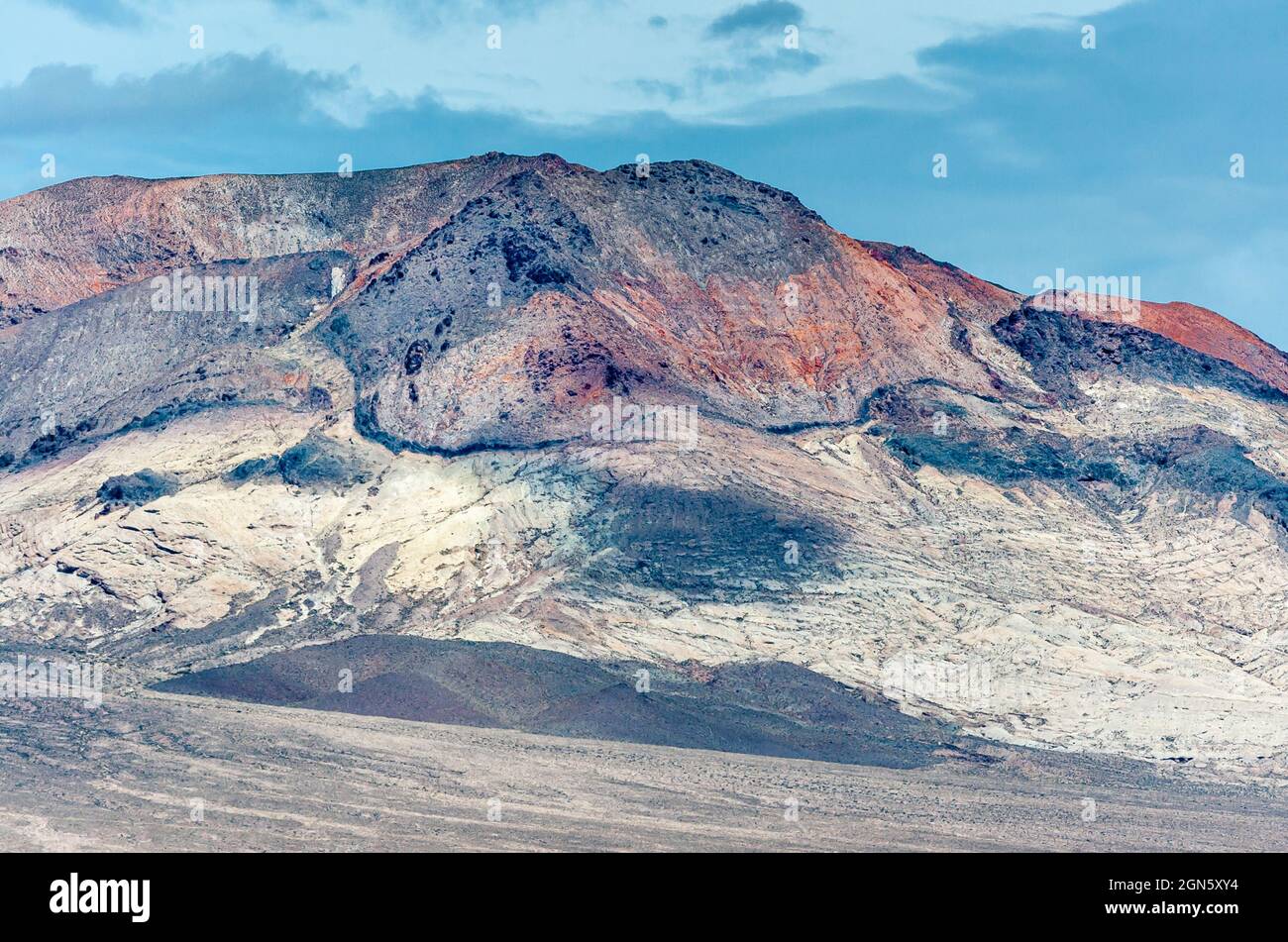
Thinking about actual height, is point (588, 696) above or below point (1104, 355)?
below

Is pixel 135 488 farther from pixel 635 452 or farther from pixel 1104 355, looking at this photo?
pixel 1104 355

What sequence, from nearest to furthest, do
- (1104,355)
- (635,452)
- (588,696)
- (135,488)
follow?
1. (588,696)
2. (135,488)
3. (635,452)
4. (1104,355)

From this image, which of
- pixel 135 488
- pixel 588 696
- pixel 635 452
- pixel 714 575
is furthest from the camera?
pixel 635 452

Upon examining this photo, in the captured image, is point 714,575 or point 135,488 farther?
point 135,488

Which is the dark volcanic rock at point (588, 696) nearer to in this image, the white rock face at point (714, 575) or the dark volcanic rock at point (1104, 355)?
the white rock face at point (714, 575)

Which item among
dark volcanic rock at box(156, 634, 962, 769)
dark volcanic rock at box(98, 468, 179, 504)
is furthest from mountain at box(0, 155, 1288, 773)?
dark volcanic rock at box(156, 634, 962, 769)

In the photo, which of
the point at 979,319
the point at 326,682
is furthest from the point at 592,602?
the point at 979,319

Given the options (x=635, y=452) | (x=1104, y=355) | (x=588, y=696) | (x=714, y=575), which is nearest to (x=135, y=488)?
(x=635, y=452)

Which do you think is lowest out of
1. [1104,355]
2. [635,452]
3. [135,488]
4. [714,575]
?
[714,575]
